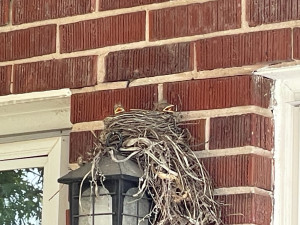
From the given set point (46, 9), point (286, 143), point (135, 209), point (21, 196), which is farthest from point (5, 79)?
point (286, 143)

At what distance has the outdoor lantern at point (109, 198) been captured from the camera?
2.75m

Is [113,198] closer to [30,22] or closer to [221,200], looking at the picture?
[221,200]

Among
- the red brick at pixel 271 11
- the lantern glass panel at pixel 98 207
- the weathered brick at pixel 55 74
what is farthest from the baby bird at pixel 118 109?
the red brick at pixel 271 11

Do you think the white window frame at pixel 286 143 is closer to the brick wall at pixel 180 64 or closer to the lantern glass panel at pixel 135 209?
the brick wall at pixel 180 64

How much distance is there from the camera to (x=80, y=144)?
313 cm

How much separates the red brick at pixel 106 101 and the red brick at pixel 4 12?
1.11 ft

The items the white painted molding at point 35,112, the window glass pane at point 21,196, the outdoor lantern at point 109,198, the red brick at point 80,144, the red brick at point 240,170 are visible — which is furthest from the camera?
the window glass pane at point 21,196

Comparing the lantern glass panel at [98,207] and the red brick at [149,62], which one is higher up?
the red brick at [149,62]

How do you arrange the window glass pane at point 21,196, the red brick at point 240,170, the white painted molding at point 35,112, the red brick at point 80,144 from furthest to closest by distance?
the window glass pane at point 21,196
the white painted molding at point 35,112
the red brick at point 80,144
the red brick at point 240,170

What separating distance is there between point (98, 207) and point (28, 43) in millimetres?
681

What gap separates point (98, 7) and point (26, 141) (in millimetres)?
435

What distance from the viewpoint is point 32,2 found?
330cm

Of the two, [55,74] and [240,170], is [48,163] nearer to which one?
[55,74]

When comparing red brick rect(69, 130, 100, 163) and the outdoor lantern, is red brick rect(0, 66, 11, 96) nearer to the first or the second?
red brick rect(69, 130, 100, 163)
